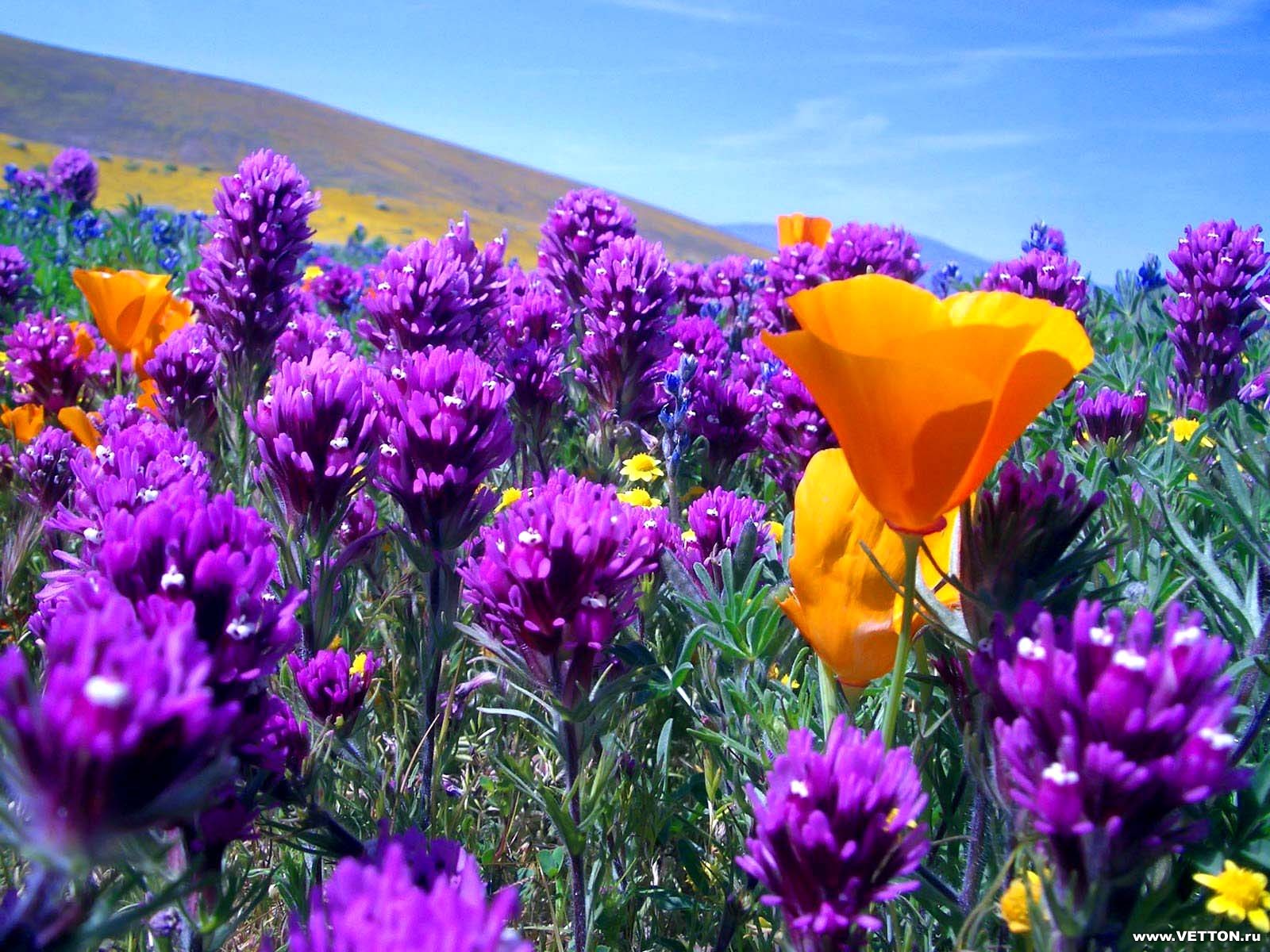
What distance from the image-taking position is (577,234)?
16.8 ft

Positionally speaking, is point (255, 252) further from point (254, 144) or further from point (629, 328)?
point (254, 144)

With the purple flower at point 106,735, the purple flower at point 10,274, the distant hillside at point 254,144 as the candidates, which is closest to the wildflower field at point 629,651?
the purple flower at point 106,735

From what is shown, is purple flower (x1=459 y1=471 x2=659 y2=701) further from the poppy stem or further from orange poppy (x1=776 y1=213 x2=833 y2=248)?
orange poppy (x1=776 y1=213 x2=833 y2=248)

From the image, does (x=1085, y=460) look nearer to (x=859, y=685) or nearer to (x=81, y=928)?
(x=859, y=685)

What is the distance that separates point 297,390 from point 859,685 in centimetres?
124

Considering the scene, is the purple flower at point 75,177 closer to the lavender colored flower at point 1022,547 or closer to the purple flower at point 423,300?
the purple flower at point 423,300

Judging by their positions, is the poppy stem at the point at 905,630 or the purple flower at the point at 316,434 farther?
the purple flower at the point at 316,434

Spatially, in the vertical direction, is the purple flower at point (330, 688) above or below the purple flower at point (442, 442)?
below

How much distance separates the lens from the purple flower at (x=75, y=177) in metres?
9.79

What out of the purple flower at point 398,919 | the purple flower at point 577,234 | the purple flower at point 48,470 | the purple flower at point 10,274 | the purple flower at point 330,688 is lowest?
the purple flower at point 330,688

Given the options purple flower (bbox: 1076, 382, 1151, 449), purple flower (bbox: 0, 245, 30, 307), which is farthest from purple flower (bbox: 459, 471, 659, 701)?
purple flower (bbox: 0, 245, 30, 307)

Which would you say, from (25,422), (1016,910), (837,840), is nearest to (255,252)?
(25,422)

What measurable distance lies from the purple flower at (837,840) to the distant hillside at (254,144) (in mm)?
47313

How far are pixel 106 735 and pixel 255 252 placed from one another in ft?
10.4
